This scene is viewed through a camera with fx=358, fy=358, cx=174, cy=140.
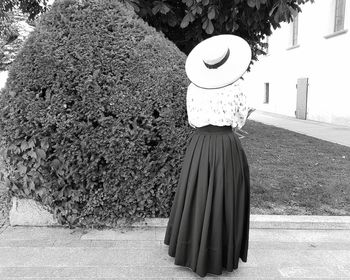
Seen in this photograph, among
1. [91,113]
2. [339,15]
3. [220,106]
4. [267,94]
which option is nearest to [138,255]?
[91,113]

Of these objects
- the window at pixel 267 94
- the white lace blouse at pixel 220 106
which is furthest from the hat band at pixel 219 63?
the window at pixel 267 94

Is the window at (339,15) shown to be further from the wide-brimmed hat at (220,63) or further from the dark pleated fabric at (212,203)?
the dark pleated fabric at (212,203)

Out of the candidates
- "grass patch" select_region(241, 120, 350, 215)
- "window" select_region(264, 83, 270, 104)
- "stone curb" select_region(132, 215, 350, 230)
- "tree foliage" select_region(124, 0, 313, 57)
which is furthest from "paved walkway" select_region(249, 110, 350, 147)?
"window" select_region(264, 83, 270, 104)

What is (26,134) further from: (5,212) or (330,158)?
(330,158)

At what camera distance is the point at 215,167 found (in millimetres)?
2910

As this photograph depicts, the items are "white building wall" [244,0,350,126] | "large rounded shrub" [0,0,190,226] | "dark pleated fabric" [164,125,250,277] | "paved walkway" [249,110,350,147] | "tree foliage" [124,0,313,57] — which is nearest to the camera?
"dark pleated fabric" [164,125,250,277]

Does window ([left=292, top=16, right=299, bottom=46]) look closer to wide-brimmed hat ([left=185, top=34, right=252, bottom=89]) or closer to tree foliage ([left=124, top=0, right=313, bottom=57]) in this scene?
tree foliage ([left=124, top=0, right=313, bottom=57])

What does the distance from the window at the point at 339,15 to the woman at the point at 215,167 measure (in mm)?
12592

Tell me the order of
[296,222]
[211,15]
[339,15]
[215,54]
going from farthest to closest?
[339,15], [211,15], [296,222], [215,54]

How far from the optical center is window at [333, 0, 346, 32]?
1346 cm

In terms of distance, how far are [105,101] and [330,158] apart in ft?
18.6

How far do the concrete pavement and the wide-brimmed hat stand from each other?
165cm

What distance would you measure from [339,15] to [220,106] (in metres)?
13.2

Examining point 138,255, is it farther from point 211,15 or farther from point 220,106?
point 211,15
